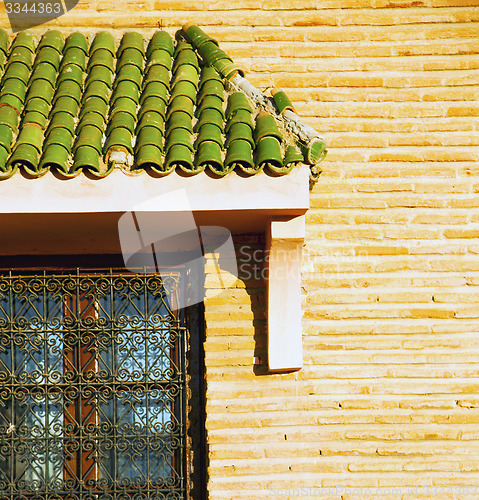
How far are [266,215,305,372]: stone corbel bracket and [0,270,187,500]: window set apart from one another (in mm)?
671

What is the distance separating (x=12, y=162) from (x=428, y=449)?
306 centimetres

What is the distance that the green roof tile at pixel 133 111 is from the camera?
3.81 meters

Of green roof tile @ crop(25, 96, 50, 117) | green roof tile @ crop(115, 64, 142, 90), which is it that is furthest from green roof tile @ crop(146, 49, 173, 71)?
green roof tile @ crop(25, 96, 50, 117)

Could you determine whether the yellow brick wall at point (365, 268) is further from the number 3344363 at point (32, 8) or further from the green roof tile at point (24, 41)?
the green roof tile at point (24, 41)

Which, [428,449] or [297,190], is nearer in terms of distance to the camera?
[297,190]

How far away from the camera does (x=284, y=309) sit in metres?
4.25

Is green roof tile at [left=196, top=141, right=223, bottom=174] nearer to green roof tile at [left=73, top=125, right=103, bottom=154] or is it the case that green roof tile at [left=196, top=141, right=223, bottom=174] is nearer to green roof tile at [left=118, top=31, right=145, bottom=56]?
green roof tile at [left=73, top=125, right=103, bottom=154]

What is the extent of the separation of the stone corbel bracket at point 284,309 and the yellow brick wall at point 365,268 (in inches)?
6.9

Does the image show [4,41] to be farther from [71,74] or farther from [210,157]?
[210,157]

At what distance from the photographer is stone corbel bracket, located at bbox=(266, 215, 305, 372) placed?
4.22 metres

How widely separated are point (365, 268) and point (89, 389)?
197 centimetres

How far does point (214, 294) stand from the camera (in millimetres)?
4461

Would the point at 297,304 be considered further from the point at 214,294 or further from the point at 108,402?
the point at 108,402

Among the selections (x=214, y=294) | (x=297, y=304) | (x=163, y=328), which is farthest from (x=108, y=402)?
(x=297, y=304)
